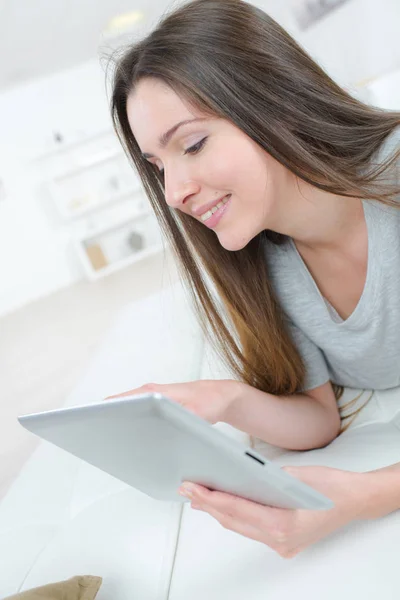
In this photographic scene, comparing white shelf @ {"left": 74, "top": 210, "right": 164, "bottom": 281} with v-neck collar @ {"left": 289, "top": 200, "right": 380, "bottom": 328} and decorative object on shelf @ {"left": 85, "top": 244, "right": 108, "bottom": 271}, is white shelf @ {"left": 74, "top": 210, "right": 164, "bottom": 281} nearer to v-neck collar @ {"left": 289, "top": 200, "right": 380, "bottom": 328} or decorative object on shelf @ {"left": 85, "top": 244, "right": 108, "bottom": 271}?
decorative object on shelf @ {"left": 85, "top": 244, "right": 108, "bottom": 271}

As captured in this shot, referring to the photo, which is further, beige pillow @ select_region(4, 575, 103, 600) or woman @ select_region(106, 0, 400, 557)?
woman @ select_region(106, 0, 400, 557)

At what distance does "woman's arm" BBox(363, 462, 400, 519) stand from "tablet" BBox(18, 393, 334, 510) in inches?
6.8

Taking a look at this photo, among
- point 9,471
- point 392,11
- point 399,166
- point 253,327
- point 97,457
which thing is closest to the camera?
point 97,457

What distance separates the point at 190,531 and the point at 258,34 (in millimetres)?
903

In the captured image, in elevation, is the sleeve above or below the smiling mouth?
below

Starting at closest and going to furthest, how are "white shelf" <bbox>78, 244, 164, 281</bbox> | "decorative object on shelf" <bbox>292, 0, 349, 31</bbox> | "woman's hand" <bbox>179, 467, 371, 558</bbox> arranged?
"woman's hand" <bbox>179, 467, 371, 558</bbox> < "decorative object on shelf" <bbox>292, 0, 349, 31</bbox> < "white shelf" <bbox>78, 244, 164, 281</bbox>

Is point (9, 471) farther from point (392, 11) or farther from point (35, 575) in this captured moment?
point (392, 11)

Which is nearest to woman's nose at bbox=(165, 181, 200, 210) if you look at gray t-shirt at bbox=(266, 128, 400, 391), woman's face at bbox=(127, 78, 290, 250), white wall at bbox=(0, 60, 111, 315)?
woman's face at bbox=(127, 78, 290, 250)

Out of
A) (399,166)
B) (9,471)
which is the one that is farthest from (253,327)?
(9,471)

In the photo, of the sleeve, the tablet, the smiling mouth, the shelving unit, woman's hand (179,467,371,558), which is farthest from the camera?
the shelving unit

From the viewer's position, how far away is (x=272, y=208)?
1.13 m

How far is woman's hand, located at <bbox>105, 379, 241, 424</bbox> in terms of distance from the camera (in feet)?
3.19

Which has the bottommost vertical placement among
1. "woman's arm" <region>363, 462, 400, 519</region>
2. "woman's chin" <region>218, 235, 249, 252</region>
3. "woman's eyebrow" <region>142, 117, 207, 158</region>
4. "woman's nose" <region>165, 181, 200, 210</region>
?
"woman's arm" <region>363, 462, 400, 519</region>

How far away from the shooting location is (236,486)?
27.1 inches
